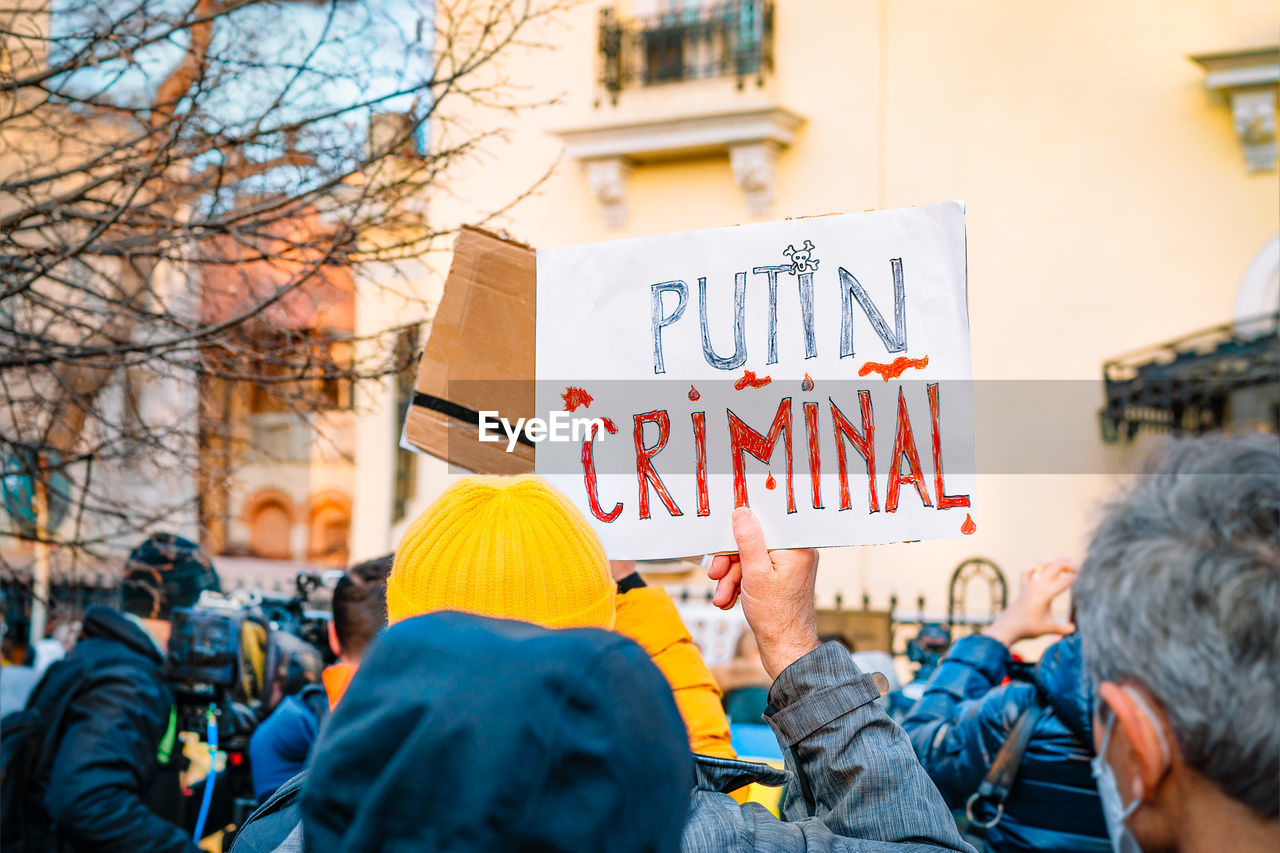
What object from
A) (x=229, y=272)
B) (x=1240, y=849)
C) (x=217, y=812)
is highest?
(x=229, y=272)

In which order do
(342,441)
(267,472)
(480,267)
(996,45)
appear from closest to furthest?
(480,267) < (996,45) < (342,441) < (267,472)

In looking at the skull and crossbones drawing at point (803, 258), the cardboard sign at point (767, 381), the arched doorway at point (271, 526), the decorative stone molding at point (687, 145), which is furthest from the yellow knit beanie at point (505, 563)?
the arched doorway at point (271, 526)

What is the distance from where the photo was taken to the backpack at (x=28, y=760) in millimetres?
3111

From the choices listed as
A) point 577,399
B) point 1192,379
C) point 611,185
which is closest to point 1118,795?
point 577,399

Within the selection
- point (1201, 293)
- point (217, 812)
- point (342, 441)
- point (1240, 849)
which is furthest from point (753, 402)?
point (342, 441)

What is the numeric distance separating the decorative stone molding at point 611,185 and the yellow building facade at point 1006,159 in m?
0.02

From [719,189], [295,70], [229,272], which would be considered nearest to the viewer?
[295,70]

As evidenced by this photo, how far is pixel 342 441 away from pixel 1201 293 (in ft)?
38.1

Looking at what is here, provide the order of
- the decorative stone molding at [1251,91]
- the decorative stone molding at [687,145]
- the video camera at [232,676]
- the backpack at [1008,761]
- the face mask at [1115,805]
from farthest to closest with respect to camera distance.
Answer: the decorative stone molding at [687,145] → the decorative stone molding at [1251,91] → the video camera at [232,676] → the backpack at [1008,761] → the face mask at [1115,805]

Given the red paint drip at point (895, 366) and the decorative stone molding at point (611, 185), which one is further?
the decorative stone molding at point (611, 185)

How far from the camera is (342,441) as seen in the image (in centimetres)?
1627

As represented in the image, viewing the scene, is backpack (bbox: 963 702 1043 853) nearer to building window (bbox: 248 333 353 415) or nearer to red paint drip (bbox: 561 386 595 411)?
red paint drip (bbox: 561 386 595 411)

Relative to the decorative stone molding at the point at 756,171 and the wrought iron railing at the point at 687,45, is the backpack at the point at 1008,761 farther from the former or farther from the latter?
the wrought iron railing at the point at 687,45

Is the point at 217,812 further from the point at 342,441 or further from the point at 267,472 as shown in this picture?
the point at 267,472
